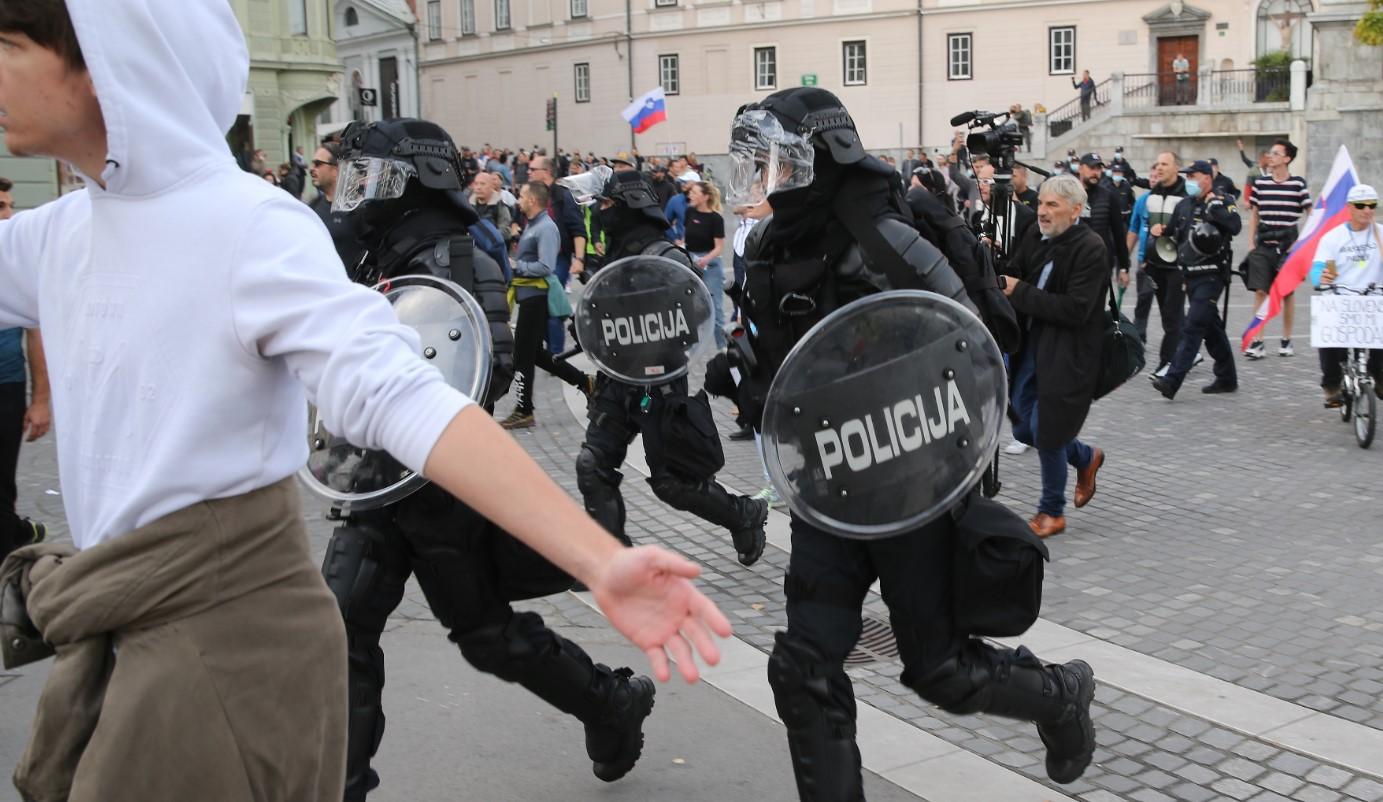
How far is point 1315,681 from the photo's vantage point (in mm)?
5012

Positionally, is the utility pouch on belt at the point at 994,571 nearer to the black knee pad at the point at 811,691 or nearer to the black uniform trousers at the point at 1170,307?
the black knee pad at the point at 811,691

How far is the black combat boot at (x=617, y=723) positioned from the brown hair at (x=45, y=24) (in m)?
2.60

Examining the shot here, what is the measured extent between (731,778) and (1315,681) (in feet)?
→ 7.12

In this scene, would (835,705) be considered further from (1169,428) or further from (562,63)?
(562,63)

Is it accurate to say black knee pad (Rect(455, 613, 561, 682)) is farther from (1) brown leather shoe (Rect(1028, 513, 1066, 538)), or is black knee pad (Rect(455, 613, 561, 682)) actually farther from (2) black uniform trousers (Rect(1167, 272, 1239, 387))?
(2) black uniform trousers (Rect(1167, 272, 1239, 387))

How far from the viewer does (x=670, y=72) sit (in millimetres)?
57125

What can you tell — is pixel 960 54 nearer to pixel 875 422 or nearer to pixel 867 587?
pixel 867 587

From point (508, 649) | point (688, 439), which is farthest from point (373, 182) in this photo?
point (688, 439)

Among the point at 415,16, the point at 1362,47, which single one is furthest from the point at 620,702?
the point at 415,16

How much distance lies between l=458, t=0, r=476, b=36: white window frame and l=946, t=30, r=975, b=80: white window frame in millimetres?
24227

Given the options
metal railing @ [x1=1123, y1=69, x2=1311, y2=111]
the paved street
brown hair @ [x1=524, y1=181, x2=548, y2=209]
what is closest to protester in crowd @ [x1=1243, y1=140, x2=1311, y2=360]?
the paved street

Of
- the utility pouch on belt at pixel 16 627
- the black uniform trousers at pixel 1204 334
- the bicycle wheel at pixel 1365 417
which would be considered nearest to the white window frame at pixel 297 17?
the black uniform trousers at pixel 1204 334

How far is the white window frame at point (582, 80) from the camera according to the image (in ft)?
196

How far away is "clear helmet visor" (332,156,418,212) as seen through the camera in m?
4.30
